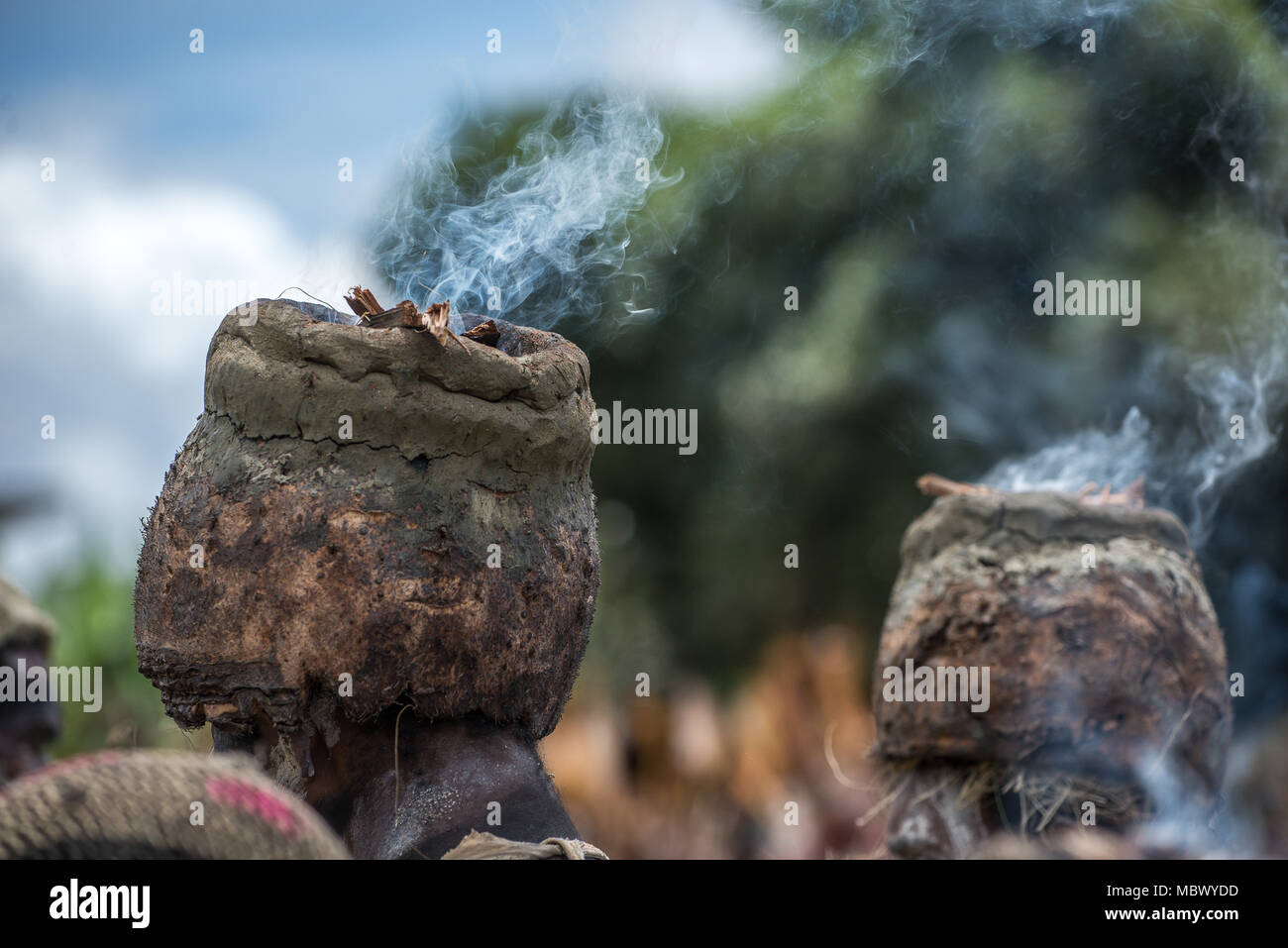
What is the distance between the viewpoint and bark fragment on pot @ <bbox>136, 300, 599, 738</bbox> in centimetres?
322

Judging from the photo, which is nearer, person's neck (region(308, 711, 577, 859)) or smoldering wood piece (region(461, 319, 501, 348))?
person's neck (region(308, 711, 577, 859))

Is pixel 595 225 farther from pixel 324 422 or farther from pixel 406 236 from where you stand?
pixel 324 422

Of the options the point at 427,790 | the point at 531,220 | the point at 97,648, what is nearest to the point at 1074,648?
the point at 531,220

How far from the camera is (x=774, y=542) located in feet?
40.3

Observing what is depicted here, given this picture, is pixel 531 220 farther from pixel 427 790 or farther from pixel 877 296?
pixel 877 296

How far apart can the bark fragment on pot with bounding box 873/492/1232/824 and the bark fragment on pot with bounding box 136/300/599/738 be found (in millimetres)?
2826

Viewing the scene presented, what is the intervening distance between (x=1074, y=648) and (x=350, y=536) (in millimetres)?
3446

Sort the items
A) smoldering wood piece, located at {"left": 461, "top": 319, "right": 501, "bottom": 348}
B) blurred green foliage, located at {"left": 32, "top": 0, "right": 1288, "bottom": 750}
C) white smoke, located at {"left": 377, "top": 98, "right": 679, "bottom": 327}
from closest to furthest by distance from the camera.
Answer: smoldering wood piece, located at {"left": 461, "top": 319, "right": 501, "bottom": 348}, white smoke, located at {"left": 377, "top": 98, "right": 679, "bottom": 327}, blurred green foliage, located at {"left": 32, "top": 0, "right": 1288, "bottom": 750}

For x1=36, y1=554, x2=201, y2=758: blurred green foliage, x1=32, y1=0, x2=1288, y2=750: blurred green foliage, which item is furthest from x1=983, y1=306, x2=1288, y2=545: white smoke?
x1=36, y1=554, x2=201, y2=758: blurred green foliage

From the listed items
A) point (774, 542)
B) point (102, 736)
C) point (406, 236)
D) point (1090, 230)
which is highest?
point (1090, 230)

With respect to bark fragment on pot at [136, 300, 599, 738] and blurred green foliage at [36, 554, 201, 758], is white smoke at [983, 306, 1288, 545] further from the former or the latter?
blurred green foliage at [36, 554, 201, 758]
